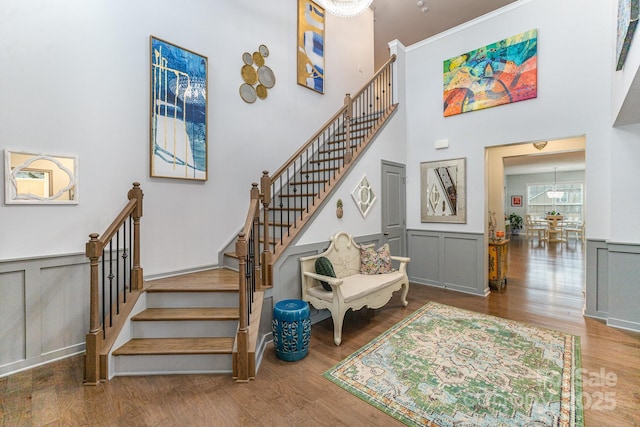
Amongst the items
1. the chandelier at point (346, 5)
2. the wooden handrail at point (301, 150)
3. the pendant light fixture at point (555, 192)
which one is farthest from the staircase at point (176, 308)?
the pendant light fixture at point (555, 192)

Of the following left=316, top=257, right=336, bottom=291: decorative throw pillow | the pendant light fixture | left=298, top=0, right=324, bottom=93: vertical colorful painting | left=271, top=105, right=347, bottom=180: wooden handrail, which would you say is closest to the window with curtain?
the pendant light fixture

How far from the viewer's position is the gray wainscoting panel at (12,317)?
246 cm

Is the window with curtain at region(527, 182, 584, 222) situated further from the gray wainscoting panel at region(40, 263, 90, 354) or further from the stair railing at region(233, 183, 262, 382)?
the gray wainscoting panel at region(40, 263, 90, 354)

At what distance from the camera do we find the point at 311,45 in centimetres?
525

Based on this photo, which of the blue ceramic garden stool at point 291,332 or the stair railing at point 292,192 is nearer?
the stair railing at point 292,192

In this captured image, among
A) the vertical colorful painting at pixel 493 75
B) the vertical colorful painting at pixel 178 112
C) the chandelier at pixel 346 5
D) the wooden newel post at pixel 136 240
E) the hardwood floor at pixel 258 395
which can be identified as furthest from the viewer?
the vertical colorful painting at pixel 493 75

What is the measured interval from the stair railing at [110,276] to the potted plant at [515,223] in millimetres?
14032

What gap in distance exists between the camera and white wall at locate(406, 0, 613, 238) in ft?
11.8

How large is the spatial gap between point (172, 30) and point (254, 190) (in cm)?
236

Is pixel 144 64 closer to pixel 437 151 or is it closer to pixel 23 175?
pixel 23 175

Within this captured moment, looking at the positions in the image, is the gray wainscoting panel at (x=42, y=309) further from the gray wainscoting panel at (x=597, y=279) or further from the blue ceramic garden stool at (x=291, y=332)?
the gray wainscoting panel at (x=597, y=279)

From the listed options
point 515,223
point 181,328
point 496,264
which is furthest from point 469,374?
point 515,223

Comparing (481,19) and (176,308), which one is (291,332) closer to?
(176,308)

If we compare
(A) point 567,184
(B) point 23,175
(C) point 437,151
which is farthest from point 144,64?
(A) point 567,184
